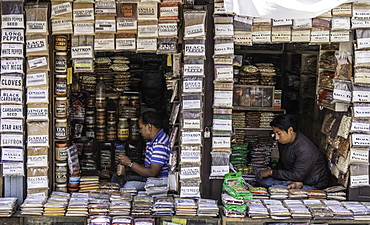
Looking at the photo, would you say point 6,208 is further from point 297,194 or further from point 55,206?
point 297,194

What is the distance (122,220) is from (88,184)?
0.74m

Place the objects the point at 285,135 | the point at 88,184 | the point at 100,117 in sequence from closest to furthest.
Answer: the point at 88,184, the point at 285,135, the point at 100,117

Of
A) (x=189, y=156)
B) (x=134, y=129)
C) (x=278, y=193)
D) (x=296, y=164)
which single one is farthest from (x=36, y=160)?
(x=296, y=164)

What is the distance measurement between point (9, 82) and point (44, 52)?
1.51ft

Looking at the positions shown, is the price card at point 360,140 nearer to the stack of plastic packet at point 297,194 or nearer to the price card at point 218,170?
the stack of plastic packet at point 297,194

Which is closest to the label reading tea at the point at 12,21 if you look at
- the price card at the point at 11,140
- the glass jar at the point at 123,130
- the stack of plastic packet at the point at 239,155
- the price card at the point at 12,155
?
the price card at the point at 11,140

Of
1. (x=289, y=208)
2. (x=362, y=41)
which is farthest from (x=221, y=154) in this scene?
(x=362, y=41)

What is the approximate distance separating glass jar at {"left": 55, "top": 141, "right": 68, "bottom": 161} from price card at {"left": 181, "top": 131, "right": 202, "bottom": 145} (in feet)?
4.16

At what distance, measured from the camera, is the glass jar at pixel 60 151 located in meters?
5.15

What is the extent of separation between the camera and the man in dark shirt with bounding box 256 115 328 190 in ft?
18.0

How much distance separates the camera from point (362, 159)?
511cm

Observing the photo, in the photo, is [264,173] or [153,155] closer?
[153,155]

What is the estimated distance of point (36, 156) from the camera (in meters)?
4.97

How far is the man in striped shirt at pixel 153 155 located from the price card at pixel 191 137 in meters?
0.56
